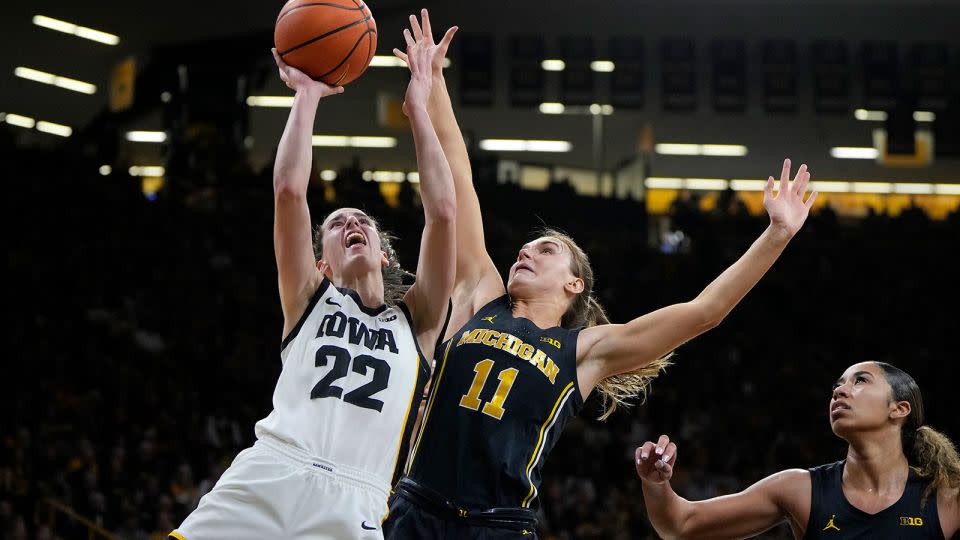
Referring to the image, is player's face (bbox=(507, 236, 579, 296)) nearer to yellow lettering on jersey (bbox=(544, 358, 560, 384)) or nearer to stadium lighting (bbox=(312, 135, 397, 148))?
yellow lettering on jersey (bbox=(544, 358, 560, 384))

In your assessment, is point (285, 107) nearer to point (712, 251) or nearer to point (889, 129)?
point (712, 251)

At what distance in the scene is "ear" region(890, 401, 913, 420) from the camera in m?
4.48

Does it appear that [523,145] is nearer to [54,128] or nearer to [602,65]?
[602,65]

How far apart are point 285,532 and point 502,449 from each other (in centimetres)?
86

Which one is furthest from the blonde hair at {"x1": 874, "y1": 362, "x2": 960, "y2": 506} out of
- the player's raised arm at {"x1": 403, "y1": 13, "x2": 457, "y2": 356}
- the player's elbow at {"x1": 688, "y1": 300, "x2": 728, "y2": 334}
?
the player's raised arm at {"x1": 403, "y1": 13, "x2": 457, "y2": 356}

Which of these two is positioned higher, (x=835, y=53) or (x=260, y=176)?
(x=835, y=53)

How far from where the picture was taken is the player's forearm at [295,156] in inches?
139

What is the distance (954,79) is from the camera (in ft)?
65.6

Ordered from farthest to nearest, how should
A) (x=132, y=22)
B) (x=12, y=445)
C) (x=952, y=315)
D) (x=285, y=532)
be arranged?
1. (x=132, y=22)
2. (x=952, y=315)
3. (x=12, y=445)
4. (x=285, y=532)

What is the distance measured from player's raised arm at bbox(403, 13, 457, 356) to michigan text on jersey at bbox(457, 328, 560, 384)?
0.23 meters

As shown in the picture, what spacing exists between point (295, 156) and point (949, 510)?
113 inches

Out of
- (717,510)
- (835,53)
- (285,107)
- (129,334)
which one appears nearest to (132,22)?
(285,107)

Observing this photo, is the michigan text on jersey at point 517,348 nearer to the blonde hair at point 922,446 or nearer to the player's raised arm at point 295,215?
the player's raised arm at point 295,215

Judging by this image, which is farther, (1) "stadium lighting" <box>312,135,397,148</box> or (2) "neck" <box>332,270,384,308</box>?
(1) "stadium lighting" <box>312,135,397,148</box>
